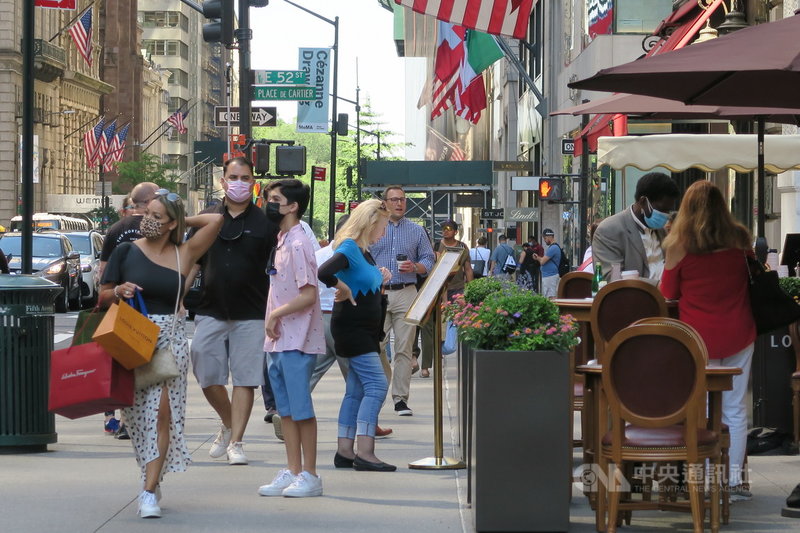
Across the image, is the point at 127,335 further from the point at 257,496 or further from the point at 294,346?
the point at 257,496

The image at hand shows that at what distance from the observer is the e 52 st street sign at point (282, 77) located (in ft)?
86.4

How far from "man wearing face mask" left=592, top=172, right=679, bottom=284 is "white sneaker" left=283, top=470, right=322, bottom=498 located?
2.87 m

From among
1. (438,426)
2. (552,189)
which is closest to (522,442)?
(438,426)

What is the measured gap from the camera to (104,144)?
219 ft

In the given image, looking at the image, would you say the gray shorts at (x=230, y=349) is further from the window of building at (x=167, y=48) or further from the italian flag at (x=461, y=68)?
the window of building at (x=167, y=48)

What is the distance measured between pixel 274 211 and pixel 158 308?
1116 mm

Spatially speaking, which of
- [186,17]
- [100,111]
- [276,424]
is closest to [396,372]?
[276,424]

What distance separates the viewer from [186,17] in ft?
482

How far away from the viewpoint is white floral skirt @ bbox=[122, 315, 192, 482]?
7.96 meters

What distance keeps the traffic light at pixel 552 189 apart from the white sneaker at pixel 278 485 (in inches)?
870

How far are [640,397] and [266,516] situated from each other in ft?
7.28

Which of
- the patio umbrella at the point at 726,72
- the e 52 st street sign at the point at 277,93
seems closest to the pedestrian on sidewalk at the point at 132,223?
the patio umbrella at the point at 726,72

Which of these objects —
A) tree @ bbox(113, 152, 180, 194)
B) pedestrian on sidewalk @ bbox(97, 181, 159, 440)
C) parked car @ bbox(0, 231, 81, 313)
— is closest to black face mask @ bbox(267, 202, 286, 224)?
pedestrian on sidewalk @ bbox(97, 181, 159, 440)

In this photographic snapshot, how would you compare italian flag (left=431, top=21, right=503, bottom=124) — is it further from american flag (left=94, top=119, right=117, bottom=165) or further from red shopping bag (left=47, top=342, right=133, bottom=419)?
red shopping bag (left=47, top=342, right=133, bottom=419)
